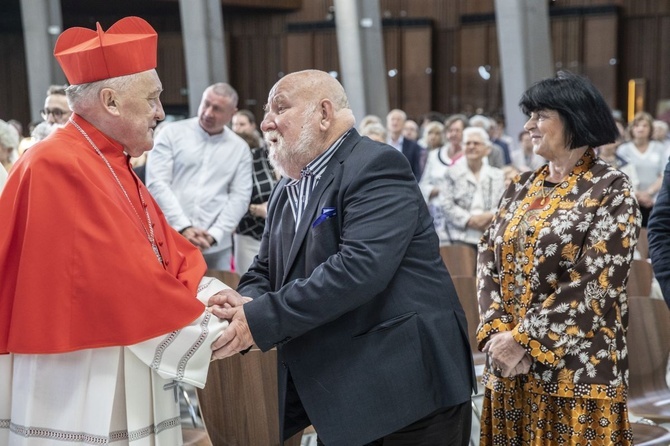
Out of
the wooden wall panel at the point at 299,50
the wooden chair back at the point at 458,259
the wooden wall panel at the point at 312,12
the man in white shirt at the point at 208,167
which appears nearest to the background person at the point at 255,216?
the man in white shirt at the point at 208,167

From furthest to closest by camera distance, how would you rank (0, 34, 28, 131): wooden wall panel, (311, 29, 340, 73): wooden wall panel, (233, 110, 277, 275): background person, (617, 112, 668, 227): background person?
(311, 29, 340, 73): wooden wall panel → (0, 34, 28, 131): wooden wall panel → (617, 112, 668, 227): background person → (233, 110, 277, 275): background person

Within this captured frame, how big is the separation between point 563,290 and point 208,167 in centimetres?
345

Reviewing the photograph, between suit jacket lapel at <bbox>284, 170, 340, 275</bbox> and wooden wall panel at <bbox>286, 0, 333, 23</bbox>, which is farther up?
wooden wall panel at <bbox>286, 0, 333, 23</bbox>

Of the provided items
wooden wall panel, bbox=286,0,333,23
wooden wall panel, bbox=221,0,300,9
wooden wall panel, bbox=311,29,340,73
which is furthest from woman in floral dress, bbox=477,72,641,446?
wooden wall panel, bbox=221,0,300,9

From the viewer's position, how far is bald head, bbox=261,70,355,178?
8.22 ft

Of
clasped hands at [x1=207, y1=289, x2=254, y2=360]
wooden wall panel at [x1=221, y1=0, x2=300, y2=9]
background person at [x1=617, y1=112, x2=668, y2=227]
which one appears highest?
wooden wall panel at [x1=221, y1=0, x2=300, y2=9]

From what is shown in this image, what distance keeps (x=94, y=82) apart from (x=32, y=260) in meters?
0.54

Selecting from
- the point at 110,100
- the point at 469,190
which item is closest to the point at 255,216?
the point at 469,190

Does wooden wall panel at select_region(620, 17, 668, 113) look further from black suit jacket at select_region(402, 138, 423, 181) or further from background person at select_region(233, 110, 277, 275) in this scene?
background person at select_region(233, 110, 277, 275)

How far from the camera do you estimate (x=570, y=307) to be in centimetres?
288

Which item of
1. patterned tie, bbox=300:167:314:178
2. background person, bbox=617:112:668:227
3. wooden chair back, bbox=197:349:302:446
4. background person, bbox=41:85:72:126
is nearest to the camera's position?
patterned tie, bbox=300:167:314:178

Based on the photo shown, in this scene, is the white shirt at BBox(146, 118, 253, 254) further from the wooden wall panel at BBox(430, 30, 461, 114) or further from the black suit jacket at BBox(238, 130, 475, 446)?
the wooden wall panel at BBox(430, 30, 461, 114)

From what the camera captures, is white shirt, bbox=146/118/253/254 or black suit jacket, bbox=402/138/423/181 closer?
white shirt, bbox=146/118/253/254

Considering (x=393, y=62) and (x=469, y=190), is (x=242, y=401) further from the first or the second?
(x=393, y=62)
